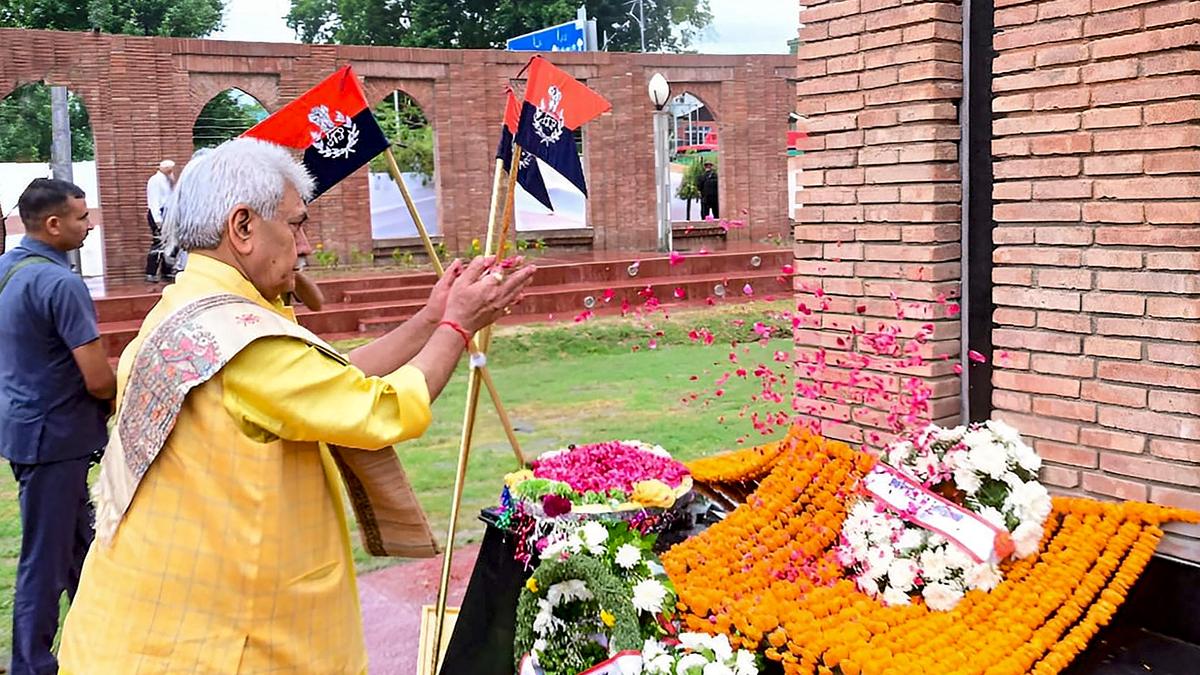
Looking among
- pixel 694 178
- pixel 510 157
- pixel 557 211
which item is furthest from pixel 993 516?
pixel 694 178

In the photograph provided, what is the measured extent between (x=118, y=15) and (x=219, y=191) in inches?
1242

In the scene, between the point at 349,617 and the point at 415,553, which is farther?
the point at 415,553

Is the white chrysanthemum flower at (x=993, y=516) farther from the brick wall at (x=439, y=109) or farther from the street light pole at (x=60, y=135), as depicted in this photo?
the brick wall at (x=439, y=109)

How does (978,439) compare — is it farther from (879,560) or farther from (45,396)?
(45,396)

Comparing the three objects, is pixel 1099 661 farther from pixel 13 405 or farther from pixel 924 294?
pixel 13 405

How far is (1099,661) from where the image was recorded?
2668 millimetres

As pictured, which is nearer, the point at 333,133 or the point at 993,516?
the point at 993,516

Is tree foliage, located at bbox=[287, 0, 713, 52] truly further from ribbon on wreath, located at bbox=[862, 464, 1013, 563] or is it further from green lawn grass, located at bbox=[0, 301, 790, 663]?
ribbon on wreath, located at bbox=[862, 464, 1013, 563]

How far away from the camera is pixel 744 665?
8.40ft

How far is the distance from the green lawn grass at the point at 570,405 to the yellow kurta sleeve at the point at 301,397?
134 inches

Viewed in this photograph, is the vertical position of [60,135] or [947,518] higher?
[60,135]

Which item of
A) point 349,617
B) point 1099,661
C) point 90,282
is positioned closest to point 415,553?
point 349,617

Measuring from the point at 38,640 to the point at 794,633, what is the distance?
8.90ft

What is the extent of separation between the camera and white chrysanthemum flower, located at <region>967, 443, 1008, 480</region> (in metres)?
2.90
